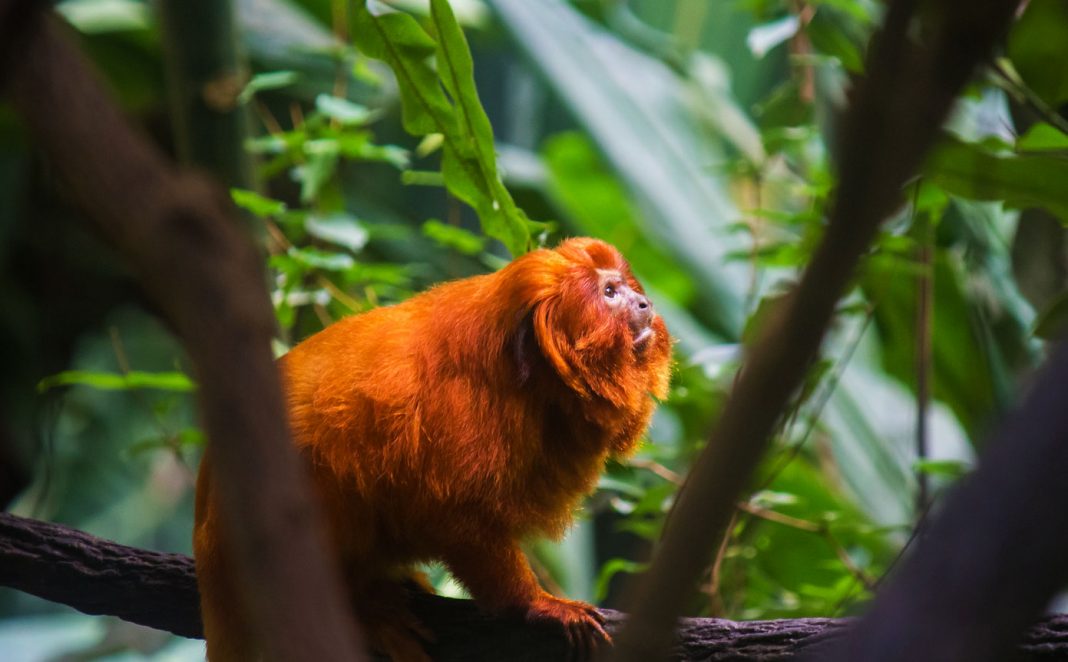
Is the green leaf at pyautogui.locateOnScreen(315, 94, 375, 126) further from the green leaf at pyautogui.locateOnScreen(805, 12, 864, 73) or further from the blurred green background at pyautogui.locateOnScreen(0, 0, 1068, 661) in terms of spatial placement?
the green leaf at pyautogui.locateOnScreen(805, 12, 864, 73)

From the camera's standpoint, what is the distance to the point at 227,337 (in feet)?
2.45

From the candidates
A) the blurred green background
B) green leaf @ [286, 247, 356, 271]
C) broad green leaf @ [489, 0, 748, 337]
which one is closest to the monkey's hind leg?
the blurred green background

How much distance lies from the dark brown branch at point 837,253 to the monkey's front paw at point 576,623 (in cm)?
114

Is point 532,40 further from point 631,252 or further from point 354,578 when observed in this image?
point 354,578

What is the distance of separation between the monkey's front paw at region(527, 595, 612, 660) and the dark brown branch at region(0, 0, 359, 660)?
3.82ft

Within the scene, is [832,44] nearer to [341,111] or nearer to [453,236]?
[453,236]

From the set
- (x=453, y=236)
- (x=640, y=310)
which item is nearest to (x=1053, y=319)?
(x=640, y=310)

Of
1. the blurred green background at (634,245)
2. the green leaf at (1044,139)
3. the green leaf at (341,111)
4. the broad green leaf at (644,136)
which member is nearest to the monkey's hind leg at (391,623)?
the blurred green background at (634,245)

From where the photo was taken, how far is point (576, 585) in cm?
408

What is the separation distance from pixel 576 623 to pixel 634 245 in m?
3.60

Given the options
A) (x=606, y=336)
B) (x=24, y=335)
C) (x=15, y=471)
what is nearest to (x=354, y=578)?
(x=606, y=336)

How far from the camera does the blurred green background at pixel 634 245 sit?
246cm

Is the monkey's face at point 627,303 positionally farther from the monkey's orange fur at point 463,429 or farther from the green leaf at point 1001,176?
the green leaf at point 1001,176

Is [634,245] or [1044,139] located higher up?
[1044,139]
